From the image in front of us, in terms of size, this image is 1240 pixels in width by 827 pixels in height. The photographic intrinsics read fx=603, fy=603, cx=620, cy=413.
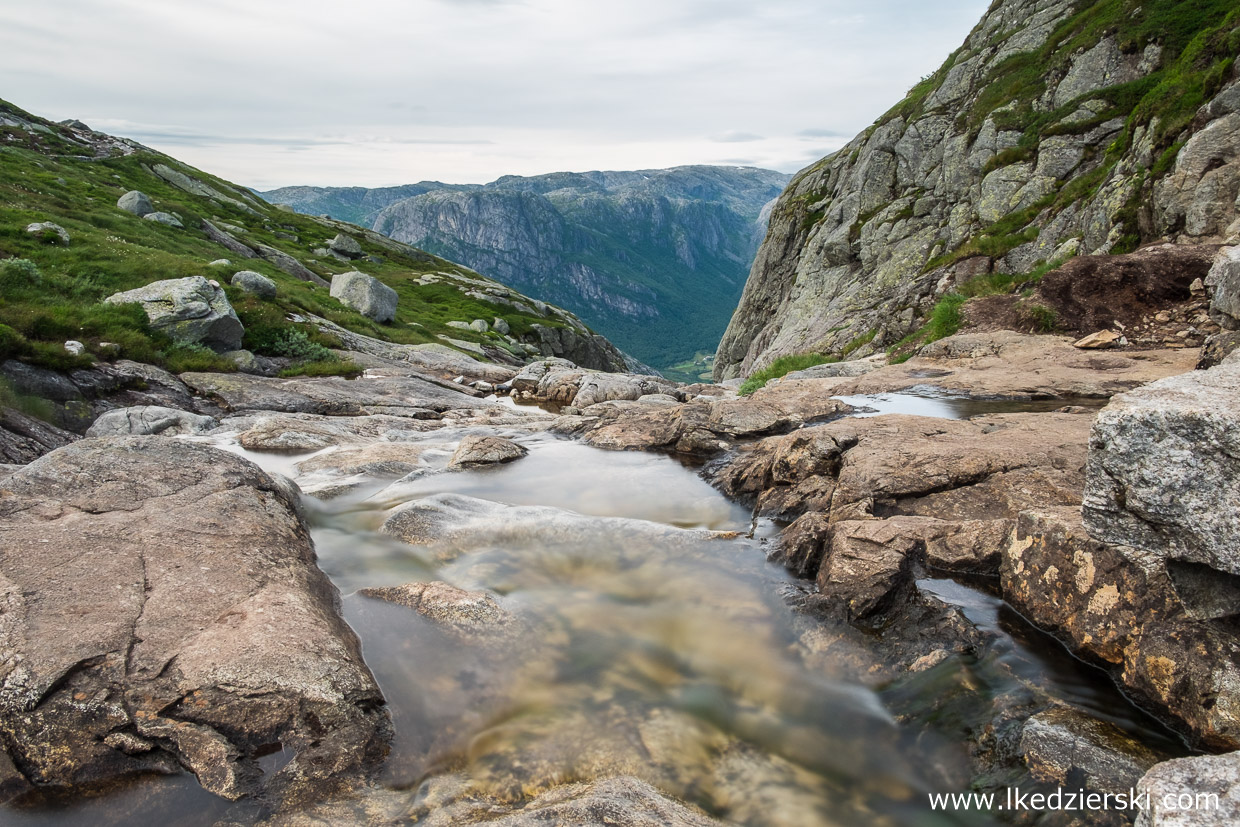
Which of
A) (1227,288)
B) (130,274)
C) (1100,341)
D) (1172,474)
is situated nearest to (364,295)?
(130,274)

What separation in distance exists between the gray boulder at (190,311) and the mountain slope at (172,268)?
885mm

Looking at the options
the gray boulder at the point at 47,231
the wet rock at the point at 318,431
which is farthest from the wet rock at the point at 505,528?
the gray boulder at the point at 47,231

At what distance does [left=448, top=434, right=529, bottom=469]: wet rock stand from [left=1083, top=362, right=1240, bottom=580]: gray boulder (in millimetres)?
14958

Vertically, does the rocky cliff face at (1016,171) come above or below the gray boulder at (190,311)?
above

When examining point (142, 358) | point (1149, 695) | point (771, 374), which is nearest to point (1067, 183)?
point (771, 374)

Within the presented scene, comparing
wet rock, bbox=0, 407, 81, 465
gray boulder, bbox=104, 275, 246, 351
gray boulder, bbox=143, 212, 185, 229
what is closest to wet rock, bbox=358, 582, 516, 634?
wet rock, bbox=0, 407, 81, 465

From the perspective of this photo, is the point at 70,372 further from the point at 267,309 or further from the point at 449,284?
the point at 449,284

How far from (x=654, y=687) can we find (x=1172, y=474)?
6248 millimetres

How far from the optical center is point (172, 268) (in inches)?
1419

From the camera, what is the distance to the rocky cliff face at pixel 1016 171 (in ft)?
85.8

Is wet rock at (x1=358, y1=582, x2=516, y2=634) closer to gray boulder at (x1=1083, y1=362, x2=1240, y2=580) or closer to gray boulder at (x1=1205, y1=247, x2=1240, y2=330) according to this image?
gray boulder at (x1=1083, y1=362, x2=1240, y2=580)

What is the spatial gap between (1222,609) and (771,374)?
97.2 feet

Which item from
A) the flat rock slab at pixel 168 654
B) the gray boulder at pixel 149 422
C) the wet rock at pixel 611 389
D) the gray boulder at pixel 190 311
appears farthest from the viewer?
the wet rock at pixel 611 389

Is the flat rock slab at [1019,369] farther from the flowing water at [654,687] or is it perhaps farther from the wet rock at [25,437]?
the wet rock at [25,437]
